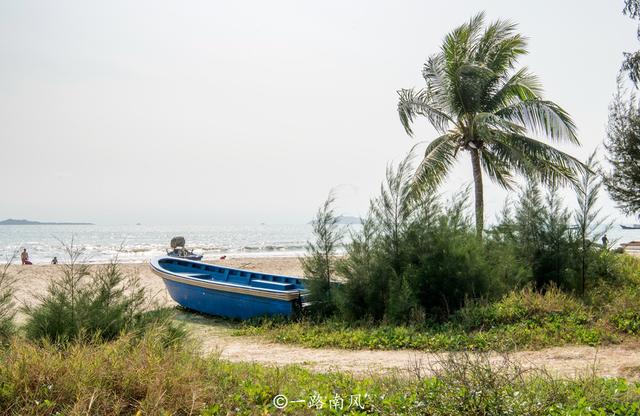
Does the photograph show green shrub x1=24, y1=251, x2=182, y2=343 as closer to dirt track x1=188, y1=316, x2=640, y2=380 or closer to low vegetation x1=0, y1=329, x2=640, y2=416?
dirt track x1=188, y1=316, x2=640, y2=380

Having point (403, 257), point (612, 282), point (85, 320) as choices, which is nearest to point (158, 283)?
point (403, 257)

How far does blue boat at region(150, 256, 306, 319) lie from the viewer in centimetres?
1150

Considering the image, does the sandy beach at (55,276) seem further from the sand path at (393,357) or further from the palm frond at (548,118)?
the palm frond at (548,118)

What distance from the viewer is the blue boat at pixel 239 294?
11.5 meters

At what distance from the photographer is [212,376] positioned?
5254 millimetres

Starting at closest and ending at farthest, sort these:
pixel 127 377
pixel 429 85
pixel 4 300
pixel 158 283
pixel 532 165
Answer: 1. pixel 127 377
2. pixel 4 300
3. pixel 532 165
4. pixel 429 85
5. pixel 158 283

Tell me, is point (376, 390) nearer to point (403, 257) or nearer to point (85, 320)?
point (85, 320)

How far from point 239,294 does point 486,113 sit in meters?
8.21

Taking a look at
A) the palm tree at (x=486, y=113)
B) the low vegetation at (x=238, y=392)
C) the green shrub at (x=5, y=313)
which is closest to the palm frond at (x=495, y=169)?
the palm tree at (x=486, y=113)

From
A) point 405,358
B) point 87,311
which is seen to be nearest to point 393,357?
point 405,358

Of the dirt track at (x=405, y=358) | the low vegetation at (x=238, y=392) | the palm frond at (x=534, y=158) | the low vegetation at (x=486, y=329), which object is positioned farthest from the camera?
the palm frond at (x=534, y=158)

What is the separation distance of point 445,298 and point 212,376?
6338 mm

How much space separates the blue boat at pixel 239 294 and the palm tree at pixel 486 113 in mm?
4875

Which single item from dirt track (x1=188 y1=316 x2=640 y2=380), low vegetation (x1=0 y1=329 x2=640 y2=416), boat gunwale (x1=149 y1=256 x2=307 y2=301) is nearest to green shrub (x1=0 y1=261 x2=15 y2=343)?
low vegetation (x1=0 y1=329 x2=640 y2=416)
